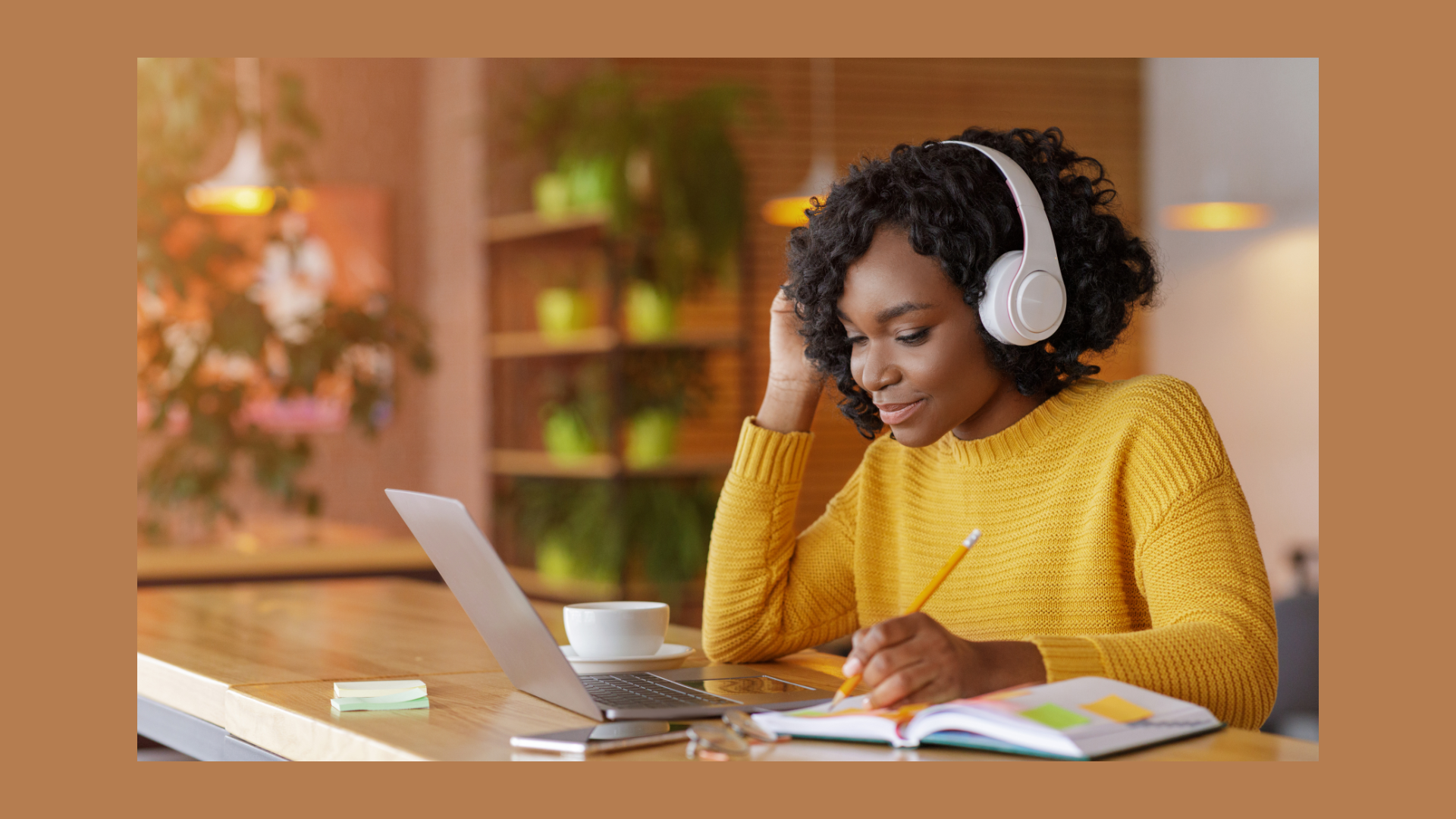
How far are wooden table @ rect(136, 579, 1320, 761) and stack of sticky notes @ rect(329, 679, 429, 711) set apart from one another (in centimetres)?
2

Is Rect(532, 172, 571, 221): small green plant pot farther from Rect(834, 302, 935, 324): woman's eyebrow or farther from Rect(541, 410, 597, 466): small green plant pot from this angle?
Rect(834, 302, 935, 324): woman's eyebrow

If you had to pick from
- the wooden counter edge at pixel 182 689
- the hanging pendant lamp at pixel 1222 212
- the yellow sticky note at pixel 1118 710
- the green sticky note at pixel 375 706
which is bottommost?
the wooden counter edge at pixel 182 689

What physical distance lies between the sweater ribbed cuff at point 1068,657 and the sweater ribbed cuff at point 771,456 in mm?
551

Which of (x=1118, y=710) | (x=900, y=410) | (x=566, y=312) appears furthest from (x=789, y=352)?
(x=566, y=312)

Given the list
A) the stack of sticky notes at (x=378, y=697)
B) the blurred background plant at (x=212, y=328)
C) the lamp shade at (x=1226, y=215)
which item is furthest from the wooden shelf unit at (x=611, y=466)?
the stack of sticky notes at (x=378, y=697)

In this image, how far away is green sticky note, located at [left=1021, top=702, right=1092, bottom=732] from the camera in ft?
3.23

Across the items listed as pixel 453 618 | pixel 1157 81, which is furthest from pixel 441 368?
pixel 453 618

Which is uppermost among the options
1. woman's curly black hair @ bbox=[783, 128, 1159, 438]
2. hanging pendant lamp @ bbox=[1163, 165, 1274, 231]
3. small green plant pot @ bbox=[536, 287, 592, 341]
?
hanging pendant lamp @ bbox=[1163, 165, 1274, 231]

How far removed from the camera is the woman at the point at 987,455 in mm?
1332

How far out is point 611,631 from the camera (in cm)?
153

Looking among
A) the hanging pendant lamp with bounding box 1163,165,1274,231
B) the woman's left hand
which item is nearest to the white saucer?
the woman's left hand

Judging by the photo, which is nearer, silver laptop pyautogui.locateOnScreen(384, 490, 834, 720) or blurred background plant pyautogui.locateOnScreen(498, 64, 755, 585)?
silver laptop pyautogui.locateOnScreen(384, 490, 834, 720)

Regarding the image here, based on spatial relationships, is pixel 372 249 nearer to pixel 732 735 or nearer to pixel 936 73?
pixel 936 73

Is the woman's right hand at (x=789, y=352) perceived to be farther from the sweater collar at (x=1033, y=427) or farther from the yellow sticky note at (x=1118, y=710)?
the yellow sticky note at (x=1118, y=710)
